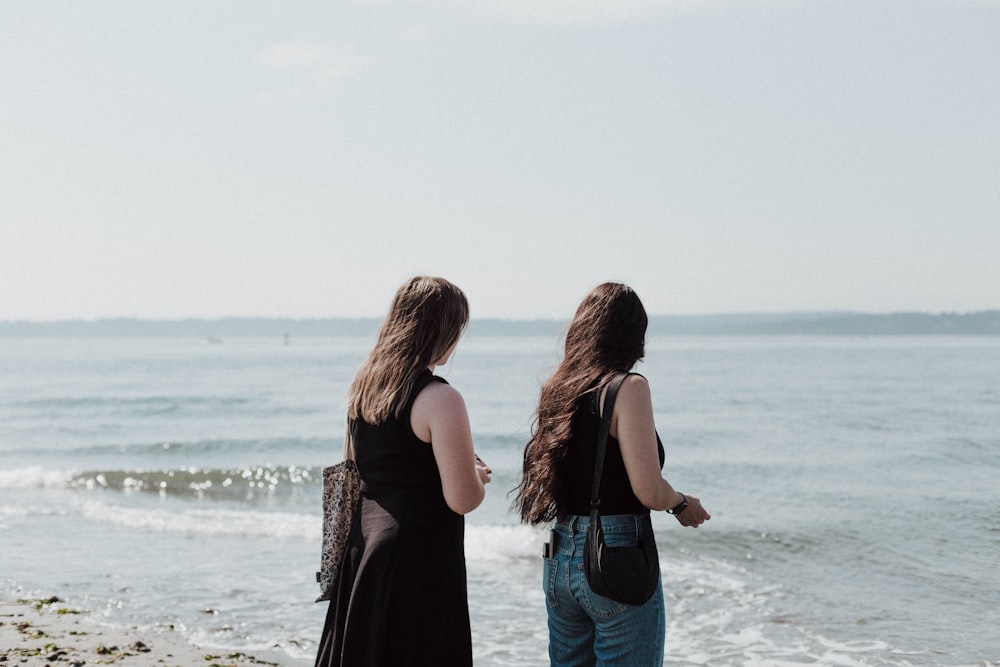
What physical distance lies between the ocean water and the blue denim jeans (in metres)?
0.70

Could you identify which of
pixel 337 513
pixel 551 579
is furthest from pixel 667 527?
pixel 337 513

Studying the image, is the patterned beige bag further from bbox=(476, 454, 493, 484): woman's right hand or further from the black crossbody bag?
the black crossbody bag

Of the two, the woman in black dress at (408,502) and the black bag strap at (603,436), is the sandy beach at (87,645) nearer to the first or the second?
the woman in black dress at (408,502)

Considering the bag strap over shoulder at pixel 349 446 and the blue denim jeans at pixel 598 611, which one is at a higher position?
the bag strap over shoulder at pixel 349 446

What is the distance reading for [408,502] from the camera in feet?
10.7

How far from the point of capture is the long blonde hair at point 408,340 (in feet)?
10.3

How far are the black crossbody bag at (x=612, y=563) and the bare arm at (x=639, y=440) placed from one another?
0.14 ft

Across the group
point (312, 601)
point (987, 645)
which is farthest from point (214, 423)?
point (987, 645)

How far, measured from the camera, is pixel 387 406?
3.14 m

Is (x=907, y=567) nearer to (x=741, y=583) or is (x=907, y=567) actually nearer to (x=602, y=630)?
(x=741, y=583)

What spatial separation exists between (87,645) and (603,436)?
4.82 m

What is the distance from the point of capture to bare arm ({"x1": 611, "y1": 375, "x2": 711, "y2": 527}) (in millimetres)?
3057

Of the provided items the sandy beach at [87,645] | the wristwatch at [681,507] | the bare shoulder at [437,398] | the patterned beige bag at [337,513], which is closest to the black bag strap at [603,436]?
the wristwatch at [681,507]

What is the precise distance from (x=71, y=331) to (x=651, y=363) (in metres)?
161
